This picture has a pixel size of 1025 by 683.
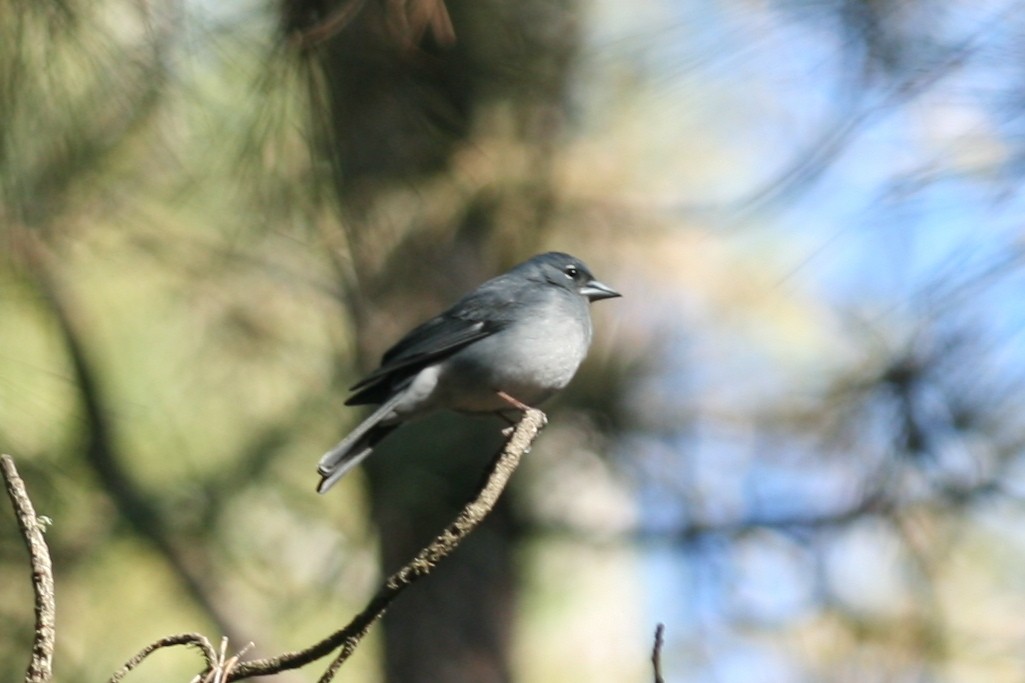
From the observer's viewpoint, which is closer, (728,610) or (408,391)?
(408,391)

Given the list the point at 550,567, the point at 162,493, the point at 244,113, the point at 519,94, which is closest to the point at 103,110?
the point at 244,113

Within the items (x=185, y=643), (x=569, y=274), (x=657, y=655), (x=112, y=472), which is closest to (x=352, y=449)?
(x=569, y=274)

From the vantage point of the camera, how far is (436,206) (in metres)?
4.09

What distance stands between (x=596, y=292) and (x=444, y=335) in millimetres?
615

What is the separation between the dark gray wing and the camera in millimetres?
3113

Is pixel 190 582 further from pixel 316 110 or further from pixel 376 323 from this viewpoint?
pixel 316 110

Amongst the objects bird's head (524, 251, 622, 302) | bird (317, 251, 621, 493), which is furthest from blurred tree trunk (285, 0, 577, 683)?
bird (317, 251, 621, 493)

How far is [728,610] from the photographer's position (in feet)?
13.8

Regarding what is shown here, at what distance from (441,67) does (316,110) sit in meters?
0.49

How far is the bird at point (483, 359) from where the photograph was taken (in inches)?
122

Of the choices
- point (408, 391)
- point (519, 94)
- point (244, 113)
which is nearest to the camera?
point (408, 391)

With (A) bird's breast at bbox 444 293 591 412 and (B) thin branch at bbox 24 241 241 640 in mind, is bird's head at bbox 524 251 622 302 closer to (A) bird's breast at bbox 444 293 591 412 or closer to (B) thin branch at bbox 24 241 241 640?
(A) bird's breast at bbox 444 293 591 412

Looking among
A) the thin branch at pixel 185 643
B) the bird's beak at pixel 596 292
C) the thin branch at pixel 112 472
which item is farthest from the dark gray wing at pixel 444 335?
the thin branch at pixel 112 472

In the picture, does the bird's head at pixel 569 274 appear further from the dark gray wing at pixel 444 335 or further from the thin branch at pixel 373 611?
the thin branch at pixel 373 611
